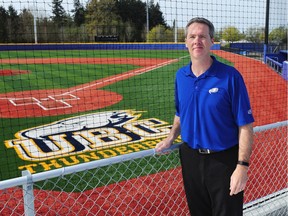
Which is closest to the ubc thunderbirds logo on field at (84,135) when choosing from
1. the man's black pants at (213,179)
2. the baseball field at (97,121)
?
the baseball field at (97,121)

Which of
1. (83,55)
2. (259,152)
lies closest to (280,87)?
(259,152)

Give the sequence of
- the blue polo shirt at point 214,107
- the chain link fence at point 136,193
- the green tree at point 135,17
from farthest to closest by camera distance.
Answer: the green tree at point 135,17
the chain link fence at point 136,193
the blue polo shirt at point 214,107

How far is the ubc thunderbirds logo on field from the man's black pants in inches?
155

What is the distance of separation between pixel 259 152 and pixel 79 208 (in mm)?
3477

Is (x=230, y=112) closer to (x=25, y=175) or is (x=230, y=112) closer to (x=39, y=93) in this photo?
(x=25, y=175)

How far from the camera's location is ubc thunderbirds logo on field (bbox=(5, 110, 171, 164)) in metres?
6.30

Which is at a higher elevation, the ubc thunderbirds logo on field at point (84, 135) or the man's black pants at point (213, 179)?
the man's black pants at point (213, 179)

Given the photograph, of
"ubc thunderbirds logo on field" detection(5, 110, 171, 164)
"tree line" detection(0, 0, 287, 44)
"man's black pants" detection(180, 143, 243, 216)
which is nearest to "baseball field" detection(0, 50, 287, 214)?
"ubc thunderbirds logo on field" detection(5, 110, 171, 164)

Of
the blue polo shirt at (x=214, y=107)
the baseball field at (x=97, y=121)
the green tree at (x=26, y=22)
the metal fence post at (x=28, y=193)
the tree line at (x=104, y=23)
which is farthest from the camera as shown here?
the green tree at (x=26, y=22)

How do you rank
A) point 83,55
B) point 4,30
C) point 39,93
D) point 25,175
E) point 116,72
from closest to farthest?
1. point 25,175
2. point 39,93
3. point 4,30
4. point 116,72
5. point 83,55

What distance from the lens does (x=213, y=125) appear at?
6.99 ft

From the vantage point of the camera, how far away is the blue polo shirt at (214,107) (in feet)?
6.62

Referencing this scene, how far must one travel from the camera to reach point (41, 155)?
6059mm

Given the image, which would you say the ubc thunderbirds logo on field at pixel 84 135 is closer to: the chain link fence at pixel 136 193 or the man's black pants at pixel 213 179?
the chain link fence at pixel 136 193
